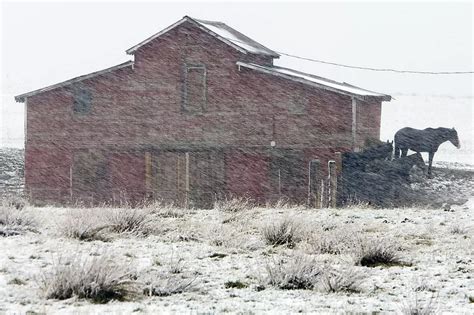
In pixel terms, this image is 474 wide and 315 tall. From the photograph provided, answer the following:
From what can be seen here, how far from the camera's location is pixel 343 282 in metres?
6.81

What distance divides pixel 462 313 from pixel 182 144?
69.7 ft

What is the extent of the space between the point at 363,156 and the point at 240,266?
1903 cm

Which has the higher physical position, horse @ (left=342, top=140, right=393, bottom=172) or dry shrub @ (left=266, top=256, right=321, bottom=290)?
horse @ (left=342, top=140, right=393, bottom=172)

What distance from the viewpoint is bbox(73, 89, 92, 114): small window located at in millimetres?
27703

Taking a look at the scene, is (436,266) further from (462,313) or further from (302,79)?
(302,79)

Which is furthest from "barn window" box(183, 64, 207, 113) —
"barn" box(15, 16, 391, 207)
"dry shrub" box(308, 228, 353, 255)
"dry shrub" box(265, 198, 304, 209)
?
"dry shrub" box(308, 228, 353, 255)

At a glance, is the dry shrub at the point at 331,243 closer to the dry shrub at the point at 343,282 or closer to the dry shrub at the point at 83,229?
the dry shrub at the point at 343,282

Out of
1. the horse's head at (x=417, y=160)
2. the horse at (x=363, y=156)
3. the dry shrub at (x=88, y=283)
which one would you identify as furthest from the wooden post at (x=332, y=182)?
the dry shrub at (x=88, y=283)

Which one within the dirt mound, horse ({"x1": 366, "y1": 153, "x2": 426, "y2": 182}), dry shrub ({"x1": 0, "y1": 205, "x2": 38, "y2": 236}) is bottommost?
the dirt mound

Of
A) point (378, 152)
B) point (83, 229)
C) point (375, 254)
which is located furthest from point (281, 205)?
point (375, 254)

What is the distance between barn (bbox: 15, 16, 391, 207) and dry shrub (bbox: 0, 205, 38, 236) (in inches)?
564

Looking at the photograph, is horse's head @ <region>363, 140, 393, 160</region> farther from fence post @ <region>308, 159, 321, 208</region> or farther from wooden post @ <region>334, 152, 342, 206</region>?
fence post @ <region>308, 159, 321, 208</region>

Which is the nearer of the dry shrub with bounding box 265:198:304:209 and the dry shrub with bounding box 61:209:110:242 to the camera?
the dry shrub with bounding box 61:209:110:242

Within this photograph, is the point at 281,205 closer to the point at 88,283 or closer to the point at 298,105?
the point at 298,105
